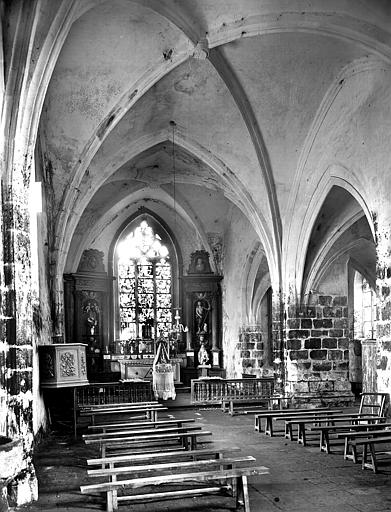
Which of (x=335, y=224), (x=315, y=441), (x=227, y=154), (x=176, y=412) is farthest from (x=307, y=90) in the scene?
(x=176, y=412)

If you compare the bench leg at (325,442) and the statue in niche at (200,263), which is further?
the statue in niche at (200,263)

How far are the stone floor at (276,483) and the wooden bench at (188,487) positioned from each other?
0.40 ft

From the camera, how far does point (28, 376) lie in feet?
20.1

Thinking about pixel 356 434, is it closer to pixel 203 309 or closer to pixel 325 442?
pixel 325 442

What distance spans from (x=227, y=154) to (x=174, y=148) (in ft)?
6.70

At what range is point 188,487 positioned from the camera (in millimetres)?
6316

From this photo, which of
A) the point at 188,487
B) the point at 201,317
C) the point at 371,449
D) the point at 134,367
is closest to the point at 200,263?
the point at 201,317

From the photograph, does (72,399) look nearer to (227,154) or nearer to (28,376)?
(28,376)

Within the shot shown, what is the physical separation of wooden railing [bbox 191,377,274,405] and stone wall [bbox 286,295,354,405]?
0.90 m

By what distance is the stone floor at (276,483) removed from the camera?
18.6 ft

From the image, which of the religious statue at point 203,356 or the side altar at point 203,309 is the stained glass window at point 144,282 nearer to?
the side altar at point 203,309

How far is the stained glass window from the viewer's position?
20453mm

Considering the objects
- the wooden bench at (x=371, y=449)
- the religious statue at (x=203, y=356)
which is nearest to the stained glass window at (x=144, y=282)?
the religious statue at (x=203, y=356)

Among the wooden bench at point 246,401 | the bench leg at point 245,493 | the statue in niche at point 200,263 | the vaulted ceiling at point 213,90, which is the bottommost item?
the wooden bench at point 246,401
